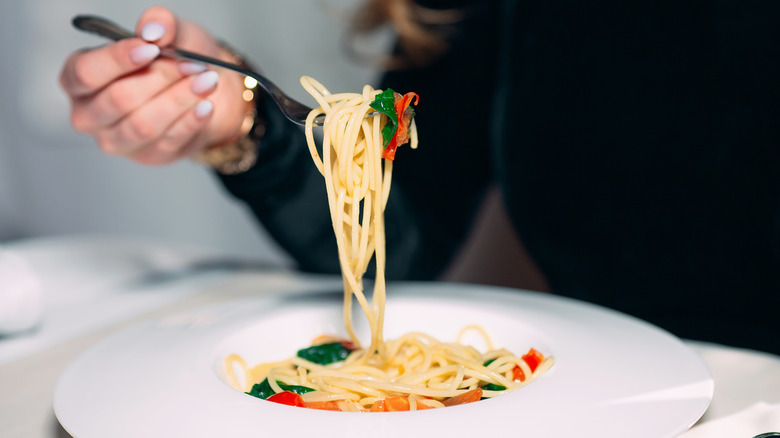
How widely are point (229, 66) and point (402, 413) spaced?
59 cm

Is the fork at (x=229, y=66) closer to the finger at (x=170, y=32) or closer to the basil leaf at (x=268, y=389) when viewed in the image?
the finger at (x=170, y=32)

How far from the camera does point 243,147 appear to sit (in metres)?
1.27

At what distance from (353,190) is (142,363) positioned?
0.39 metres

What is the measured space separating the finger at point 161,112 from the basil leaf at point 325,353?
452 mm

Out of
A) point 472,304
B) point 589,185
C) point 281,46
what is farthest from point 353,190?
point 281,46

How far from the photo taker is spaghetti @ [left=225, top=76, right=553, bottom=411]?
0.83 metres

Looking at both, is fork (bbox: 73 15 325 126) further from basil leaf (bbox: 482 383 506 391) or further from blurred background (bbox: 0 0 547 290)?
blurred background (bbox: 0 0 547 290)

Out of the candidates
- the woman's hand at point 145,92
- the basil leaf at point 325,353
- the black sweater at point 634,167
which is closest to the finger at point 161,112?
the woman's hand at point 145,92

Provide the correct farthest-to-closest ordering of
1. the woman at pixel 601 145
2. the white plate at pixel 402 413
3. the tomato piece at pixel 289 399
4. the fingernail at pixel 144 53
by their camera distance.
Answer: the woman at pixel 601 145 → the fingernail at pixel 144 53 → the tomato piece at pixel 289 399 → the white plate at pixel 402 413

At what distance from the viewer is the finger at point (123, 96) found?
0.99 m

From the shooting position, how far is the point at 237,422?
0.60 metres

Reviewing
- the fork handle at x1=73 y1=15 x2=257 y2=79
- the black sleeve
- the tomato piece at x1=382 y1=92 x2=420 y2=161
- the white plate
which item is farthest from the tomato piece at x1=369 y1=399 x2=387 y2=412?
the black sleeve

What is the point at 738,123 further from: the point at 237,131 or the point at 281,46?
the point at 281,46

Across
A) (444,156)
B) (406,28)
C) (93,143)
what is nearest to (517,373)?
(444,156)
